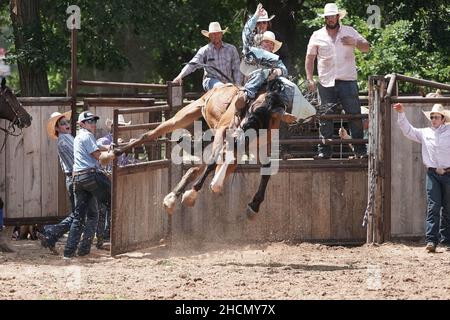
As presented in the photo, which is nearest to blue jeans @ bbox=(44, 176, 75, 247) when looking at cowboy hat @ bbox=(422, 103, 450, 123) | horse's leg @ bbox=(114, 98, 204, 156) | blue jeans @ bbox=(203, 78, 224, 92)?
horse's leg @ bbox=(114, 98, 204, 156)

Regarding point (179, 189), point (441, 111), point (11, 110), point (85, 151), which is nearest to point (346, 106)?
point (441, 111)

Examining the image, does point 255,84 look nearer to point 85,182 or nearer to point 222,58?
point 85,182

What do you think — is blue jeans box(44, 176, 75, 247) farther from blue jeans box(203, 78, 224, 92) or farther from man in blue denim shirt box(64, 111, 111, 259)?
blue jeans box(203, 78, 224, 92)

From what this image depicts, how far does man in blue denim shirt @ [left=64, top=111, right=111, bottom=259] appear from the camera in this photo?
12672 mm

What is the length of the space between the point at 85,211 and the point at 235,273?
2201 mm

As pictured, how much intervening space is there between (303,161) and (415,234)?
1612 mm

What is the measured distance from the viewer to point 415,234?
1396 centimetres

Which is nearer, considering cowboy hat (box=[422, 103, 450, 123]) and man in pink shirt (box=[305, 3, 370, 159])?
cowboy hat (box=[422, 103, 450, 123])

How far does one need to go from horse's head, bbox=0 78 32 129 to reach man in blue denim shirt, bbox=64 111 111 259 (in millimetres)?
936

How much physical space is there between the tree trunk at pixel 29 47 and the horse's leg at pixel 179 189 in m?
8.78

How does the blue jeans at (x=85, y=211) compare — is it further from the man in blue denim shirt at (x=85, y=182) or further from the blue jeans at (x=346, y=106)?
the blue jeans at (x=346, y=106)

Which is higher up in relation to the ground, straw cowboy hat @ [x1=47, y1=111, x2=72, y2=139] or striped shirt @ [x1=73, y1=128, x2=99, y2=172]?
straw cowboy hat @ [x1=47, y1=111, x2=72, y2=139]

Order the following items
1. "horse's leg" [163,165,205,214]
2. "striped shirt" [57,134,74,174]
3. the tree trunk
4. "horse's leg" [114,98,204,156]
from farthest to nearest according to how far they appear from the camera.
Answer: the tree trunk
"striped shirt" [57,134,74,174]
"horse's leg" [114,98,204,156]
"horse's leg" [163,165,205,214]

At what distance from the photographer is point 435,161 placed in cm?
1327
